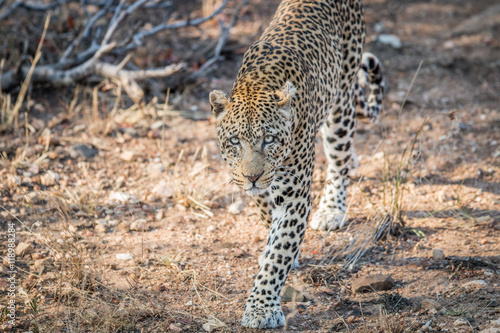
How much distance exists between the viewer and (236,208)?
21.4 feet

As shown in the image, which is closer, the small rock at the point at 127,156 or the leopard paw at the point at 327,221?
the leopard paw at the point at 327,221

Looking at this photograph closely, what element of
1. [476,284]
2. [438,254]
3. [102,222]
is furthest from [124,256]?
[476,284]

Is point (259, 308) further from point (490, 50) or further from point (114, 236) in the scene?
point (490, 50)

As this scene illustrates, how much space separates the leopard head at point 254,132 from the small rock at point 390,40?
22.3ft

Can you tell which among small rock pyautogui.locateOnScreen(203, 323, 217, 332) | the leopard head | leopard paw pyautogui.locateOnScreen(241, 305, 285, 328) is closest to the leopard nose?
the leopard head

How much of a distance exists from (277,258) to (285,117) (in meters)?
1.13

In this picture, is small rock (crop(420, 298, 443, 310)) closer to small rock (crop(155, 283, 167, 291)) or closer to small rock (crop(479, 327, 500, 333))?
small rock (crop(479, 327, 500, 333))

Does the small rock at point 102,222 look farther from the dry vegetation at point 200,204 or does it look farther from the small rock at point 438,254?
the small rock at point 438,254

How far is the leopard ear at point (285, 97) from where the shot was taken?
4.35 meters

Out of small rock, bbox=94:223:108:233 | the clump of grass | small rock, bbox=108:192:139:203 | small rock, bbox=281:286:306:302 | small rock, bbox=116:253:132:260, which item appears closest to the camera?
small rock, bbox=281:286:306:302

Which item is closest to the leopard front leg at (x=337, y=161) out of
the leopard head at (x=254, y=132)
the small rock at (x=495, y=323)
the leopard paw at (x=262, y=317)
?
the leopard paw at (x=262, y=317)

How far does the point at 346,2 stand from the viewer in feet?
20.0

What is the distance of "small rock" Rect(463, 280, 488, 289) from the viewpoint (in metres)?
4.88

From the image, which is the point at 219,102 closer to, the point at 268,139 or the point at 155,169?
the point at 268,139
